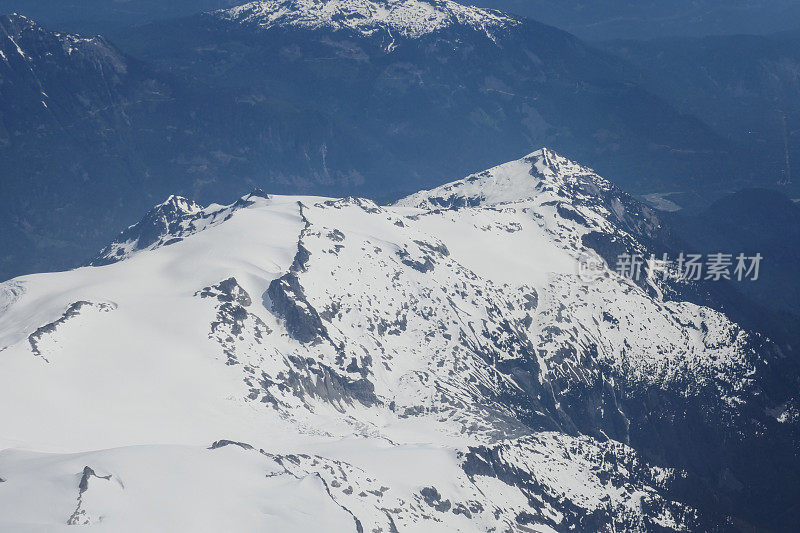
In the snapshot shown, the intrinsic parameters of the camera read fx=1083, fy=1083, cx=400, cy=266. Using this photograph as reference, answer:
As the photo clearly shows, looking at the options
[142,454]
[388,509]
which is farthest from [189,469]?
[388,509]

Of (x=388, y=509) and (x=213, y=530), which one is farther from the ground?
(x=213, y=530)

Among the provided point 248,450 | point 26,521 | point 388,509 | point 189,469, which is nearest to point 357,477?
point 388,509

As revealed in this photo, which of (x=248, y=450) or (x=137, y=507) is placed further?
(x=248, y=450)

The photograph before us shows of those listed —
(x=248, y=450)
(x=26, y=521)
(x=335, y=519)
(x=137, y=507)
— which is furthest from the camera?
(x=248, y=450)

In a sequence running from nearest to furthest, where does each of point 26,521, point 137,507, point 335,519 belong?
point 26,521 → point 137,507 → point 335,519

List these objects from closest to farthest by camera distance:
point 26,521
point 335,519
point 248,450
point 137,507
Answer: point 26,521 → point 137,507 → point 335,519 → point 248,450

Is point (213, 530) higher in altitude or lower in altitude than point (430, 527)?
higher

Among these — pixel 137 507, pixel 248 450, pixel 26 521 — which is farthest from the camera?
pixel 248 450

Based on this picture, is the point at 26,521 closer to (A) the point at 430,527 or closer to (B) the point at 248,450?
(B) the point at 248,450

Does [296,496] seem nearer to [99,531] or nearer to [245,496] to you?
[245,496]
